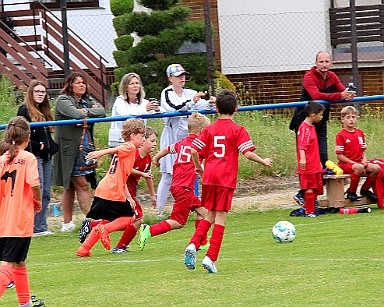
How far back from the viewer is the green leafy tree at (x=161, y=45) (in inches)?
879

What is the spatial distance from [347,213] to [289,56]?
36.8 feet

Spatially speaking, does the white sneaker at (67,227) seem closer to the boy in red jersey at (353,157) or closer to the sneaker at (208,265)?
the boy in red jersey at (353,157)

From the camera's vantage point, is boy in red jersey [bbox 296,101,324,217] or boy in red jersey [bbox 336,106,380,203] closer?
boy in red jersey [bbox 296,101,324,217]

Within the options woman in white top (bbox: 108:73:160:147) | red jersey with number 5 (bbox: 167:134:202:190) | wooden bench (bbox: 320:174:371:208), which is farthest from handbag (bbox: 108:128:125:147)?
wooden bench (bbox: 320:174:371:208)

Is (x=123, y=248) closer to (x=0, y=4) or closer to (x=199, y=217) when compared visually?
(x=199, y=217)

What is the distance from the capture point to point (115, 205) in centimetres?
1188

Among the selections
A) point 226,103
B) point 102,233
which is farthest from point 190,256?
point 102,233

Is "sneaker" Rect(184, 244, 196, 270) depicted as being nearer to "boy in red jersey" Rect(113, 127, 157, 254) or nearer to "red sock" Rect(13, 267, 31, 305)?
"red sock" Rect(13, 267, 31, 305)

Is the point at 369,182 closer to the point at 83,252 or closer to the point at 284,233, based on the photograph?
the point at 284,233

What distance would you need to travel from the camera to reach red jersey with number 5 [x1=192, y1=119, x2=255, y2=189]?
401 inches

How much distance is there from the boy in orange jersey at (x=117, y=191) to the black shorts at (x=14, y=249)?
305 cm

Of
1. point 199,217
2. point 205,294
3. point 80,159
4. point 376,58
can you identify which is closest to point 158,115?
point 80,159

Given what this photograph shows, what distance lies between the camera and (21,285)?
862cm

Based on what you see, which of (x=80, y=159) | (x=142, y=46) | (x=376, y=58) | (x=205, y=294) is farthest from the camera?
(x=376, y=58)
